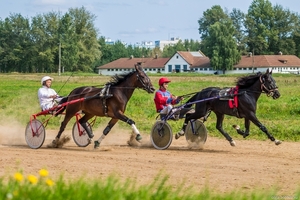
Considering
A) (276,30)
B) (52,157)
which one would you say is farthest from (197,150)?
(276,30)

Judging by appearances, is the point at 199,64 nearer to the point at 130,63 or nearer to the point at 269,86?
the point at 130,63

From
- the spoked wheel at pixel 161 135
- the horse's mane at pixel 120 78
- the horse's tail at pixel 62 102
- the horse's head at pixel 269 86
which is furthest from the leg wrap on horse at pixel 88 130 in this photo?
the horse's head at pixel 269 86

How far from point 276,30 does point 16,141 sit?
330 ft

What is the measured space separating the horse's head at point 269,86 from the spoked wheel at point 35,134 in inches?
213

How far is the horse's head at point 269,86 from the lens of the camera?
1528 cm

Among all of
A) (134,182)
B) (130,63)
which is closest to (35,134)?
(134,182)

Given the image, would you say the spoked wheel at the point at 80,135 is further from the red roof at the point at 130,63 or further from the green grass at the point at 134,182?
the red roof at the point at 130,63

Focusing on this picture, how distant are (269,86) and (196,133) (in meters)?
2.20

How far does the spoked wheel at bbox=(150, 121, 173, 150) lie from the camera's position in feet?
51.2

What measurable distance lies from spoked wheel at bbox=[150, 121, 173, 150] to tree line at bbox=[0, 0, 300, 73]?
78.1 metres

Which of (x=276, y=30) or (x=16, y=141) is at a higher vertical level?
(x=276, y=30)

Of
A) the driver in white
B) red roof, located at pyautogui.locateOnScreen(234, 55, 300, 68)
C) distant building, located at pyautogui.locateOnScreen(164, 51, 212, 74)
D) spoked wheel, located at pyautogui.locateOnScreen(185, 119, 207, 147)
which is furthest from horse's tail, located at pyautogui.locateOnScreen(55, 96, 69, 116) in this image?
distant building, located at pyautogui.locateOnScreen(164, 51, 212, 74)

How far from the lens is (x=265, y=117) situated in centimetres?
2317

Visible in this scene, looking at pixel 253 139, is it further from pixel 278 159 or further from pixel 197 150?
pixel 278 159
